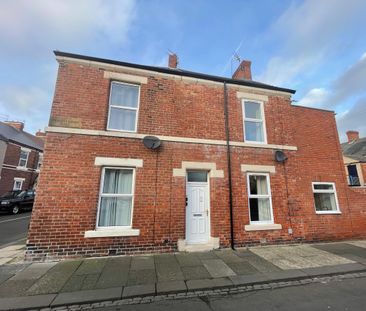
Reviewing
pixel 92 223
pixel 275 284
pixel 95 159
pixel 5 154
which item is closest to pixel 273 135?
pixel 275 284

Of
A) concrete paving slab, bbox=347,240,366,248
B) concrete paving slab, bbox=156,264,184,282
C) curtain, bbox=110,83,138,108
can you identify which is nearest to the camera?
concrete paving slab, bbox=156,264,184,282

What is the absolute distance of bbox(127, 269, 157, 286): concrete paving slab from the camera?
4.55 metres

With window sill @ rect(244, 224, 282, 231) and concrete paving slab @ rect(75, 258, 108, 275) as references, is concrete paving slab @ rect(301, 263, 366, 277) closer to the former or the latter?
window sill @ rect(244, 224, 282, 231)

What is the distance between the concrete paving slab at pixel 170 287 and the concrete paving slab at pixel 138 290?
13cm

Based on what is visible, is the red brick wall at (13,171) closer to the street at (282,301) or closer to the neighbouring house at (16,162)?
the neighbouring house at (16,162)

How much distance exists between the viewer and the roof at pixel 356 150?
22047 millimetres

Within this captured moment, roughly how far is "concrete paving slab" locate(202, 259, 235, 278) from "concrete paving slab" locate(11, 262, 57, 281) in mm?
3982

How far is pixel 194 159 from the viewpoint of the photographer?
7.47 metres

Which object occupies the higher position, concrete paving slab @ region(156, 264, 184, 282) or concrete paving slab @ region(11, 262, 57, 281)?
concrete paving slab @ region(156, 264, 184, 282)

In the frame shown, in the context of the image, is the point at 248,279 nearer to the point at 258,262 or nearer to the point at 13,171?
the point at 258,262

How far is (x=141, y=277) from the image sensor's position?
15.7ft

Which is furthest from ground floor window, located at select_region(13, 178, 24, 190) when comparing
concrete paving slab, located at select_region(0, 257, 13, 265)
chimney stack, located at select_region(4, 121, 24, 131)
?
concrete paving slab, located at select_region(0, 257, 13, 265)

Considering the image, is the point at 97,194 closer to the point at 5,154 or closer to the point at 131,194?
the point at 131,194

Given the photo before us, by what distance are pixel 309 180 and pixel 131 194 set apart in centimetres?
720
